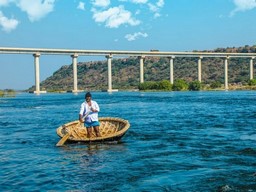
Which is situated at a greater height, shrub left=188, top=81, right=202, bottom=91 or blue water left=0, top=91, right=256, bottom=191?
shrub left=188, top=81, right=202, bottom=91

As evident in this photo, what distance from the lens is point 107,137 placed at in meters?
16.8

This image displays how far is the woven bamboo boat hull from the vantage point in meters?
16.8

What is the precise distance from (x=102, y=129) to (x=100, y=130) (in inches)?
5.5

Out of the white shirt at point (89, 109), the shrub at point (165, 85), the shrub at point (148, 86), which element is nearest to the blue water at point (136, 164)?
the white shirt at point (89, 109)

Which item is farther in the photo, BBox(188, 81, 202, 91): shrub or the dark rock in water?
BBox(188, 81, 202, 91): shrub

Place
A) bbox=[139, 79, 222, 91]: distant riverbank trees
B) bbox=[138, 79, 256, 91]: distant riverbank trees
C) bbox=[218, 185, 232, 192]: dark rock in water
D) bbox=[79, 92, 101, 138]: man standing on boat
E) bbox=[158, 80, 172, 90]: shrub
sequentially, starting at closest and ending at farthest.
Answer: bbox=[218, 185, 232, 192]: dark rock in water < bbox=[79, 92, 101, 138]: man standing on boat < bbox=[139, 79, 222, 91]: distant riverbank trees < bbox=[138, 79, 256, 91]: distant riverbank trees < bbox=[158, 80, 172, 90]: shrub

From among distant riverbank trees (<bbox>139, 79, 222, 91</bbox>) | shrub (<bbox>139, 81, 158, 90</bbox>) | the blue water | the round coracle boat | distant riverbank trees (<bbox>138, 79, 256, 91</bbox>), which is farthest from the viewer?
shrub (<bbox>139, 81, 158, 90</bbox>)

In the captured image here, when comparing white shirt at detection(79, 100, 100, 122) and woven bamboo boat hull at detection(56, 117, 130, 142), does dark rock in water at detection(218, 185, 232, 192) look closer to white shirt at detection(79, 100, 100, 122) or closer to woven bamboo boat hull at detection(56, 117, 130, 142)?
woven bamboo boat hull at detection(56, 117, 130, 142)

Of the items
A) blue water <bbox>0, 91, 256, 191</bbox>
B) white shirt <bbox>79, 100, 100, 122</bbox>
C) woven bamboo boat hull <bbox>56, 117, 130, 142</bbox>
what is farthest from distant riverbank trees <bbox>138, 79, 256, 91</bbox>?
white shirt <bbox>79, 100, 100, 122</bbox>

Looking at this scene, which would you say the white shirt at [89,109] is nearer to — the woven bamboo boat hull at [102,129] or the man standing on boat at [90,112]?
the man standing on boat at [90,112]

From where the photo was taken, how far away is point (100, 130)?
19.3 metres

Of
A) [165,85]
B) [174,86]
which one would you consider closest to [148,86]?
[165,85]

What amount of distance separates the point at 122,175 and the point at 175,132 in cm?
1026

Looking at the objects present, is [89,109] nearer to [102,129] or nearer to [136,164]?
[102,129]
